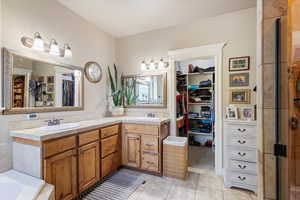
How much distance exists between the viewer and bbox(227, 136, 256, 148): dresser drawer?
2.03 m

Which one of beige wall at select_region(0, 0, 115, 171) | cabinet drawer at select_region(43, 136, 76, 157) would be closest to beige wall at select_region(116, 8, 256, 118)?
beige wall at select_region(0, 0, 115, 171)

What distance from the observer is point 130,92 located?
10.6ft

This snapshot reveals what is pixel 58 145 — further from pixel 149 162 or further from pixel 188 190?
pixel 188 190

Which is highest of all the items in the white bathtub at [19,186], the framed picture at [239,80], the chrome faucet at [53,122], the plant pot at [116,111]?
the framed picture at [239,80]

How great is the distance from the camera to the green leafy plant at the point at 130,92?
126 inches

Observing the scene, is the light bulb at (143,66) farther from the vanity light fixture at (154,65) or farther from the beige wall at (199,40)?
the beige wall at (199,40)

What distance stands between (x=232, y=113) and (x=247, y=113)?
0.21m

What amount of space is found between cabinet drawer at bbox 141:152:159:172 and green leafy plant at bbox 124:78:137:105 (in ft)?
3.90

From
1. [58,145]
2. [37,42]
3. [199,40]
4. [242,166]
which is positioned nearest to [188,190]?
[242,166]

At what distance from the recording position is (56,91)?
7.16 feet

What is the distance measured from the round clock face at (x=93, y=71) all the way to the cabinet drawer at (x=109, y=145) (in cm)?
120

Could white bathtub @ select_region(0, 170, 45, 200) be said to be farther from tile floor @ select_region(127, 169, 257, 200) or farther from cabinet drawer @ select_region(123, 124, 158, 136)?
cabinet drawer @ select_region(123, 124, 158, 136)

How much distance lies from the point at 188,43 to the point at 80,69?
2.06 m

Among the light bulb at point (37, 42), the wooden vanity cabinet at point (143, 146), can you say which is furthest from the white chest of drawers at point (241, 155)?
the light bulb at point (37, 42)
